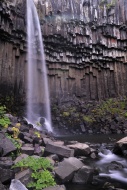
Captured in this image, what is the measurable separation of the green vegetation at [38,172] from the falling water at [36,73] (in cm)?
1644

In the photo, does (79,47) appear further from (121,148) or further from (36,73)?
(121,148)

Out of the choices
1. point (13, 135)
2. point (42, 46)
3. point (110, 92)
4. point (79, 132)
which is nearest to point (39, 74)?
point (42, 46)

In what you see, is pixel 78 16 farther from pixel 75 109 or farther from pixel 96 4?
pixel 75 109

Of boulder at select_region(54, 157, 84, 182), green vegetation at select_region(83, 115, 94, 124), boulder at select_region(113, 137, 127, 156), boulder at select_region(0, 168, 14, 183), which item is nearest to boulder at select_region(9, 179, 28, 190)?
boulder at select_region(0, 168, 14, 183)

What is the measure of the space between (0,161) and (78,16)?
25.4m

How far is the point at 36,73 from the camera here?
24297 millimetres

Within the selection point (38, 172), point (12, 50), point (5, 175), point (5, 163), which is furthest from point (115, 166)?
point (12, 50)

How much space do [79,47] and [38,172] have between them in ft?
75.7

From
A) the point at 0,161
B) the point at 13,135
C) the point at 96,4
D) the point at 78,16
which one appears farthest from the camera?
the point at 96,4

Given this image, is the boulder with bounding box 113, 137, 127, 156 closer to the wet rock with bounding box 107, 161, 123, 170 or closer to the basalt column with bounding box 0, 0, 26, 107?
the wet rock with bounding box 107, 161, 123, 170

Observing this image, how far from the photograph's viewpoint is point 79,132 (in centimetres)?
2181

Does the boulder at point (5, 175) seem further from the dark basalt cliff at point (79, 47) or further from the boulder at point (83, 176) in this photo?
the dark basalt cliff at point (79, 47)

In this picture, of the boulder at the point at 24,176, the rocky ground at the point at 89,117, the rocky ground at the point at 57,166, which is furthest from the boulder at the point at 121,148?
the rocky ground at the point at 89,117

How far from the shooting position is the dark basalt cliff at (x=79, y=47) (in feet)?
74.3
